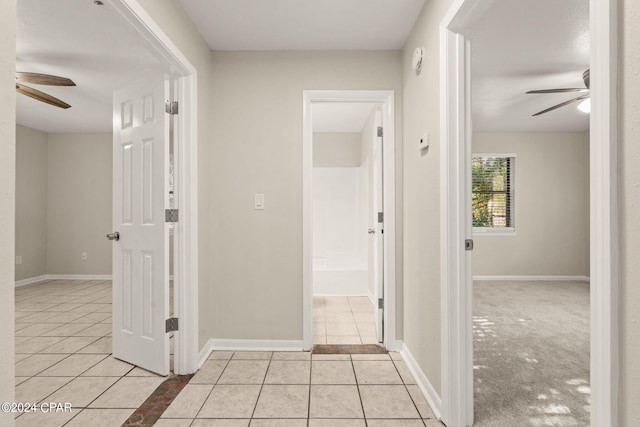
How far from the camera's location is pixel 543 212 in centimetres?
550

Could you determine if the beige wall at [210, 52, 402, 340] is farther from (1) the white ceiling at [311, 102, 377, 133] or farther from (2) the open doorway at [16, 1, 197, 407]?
(1) the white ceiling at [311, 102, 377, 133]

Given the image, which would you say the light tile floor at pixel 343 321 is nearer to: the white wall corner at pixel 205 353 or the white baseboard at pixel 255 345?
the white baseboard at pixel 255 345

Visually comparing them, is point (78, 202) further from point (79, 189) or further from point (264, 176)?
point (264, 176)

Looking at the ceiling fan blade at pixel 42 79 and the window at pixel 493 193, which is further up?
the ceiling fan blade at pixel 42 79

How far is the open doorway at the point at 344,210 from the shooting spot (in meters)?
4.14

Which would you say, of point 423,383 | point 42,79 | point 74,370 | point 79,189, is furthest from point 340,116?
point 79,189

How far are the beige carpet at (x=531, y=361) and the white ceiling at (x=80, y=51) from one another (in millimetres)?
2833

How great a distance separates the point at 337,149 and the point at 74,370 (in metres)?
4.27

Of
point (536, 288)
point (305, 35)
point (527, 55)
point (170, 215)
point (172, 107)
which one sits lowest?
point (536, 288)

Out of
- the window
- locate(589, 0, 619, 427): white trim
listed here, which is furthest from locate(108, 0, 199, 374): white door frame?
the window

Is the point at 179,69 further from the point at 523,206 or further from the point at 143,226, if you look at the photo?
the point at 523,206

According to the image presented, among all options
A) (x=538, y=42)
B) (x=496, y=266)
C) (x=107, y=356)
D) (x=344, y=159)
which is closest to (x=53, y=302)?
(x=107, y=356)

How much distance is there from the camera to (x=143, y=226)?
2258 millimetres

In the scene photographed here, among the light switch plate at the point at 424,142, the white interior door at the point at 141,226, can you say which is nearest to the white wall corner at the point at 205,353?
the white interior door at the point at 141,226
